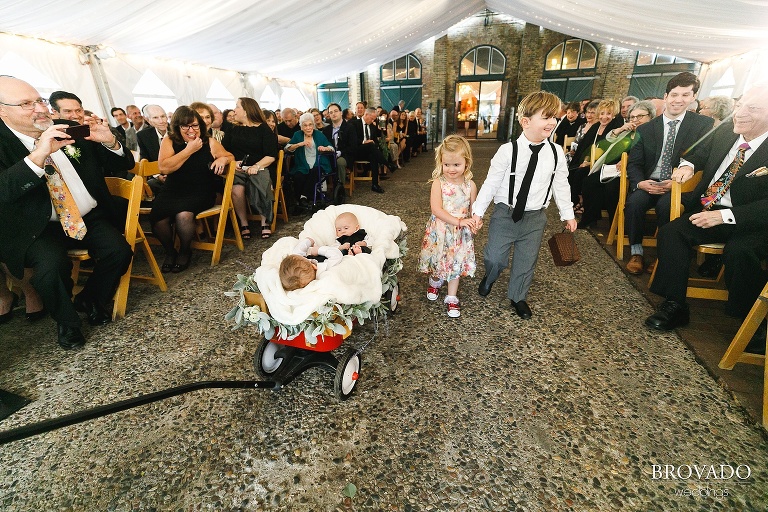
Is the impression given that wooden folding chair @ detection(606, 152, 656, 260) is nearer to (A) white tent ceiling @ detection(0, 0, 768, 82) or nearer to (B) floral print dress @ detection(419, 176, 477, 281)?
(B) floral print dress @ detection(419, 176, 477, 281)

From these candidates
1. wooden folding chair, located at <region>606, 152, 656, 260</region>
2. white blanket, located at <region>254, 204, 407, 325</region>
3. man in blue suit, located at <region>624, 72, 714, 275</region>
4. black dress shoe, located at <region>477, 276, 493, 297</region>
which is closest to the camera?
white blanket, located at <region>254, 204, 407, 325</region>

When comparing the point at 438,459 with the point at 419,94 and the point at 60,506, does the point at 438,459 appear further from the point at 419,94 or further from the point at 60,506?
the point at 419,94

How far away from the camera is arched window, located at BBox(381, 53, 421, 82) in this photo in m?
17.0

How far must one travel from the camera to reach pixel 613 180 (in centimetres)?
408

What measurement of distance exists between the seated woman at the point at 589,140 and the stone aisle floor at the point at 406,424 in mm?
3064

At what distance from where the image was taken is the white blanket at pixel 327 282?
1593mm

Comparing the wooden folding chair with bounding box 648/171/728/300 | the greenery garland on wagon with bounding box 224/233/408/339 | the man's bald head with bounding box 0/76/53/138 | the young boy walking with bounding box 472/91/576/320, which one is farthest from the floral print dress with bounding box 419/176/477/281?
the man's bald head with bounding box 0/76/53/138

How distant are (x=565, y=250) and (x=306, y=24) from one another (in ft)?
26.0

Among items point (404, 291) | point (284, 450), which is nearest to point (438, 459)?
point (284, 450)

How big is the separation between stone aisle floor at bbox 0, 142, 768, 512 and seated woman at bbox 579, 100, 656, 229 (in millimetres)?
2038

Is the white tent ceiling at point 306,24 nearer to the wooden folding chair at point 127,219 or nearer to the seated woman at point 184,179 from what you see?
the seated woman at point 184,179

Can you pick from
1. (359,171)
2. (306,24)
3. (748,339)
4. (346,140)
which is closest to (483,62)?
(306,24)

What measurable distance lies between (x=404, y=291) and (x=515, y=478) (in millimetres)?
1766

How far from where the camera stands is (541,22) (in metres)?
11.2
